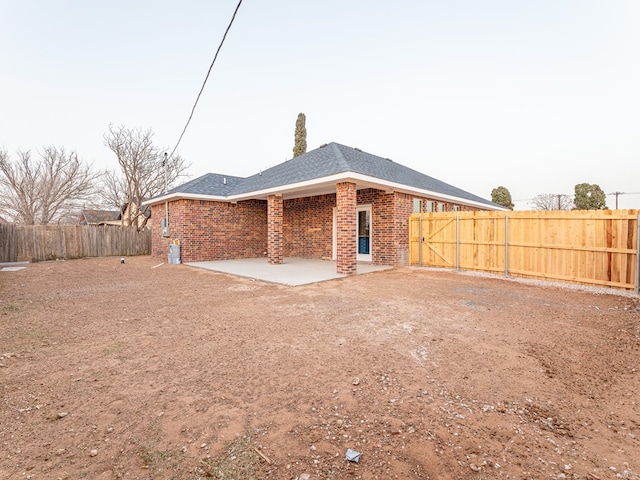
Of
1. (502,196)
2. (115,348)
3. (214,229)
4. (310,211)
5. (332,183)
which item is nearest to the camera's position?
(115,348)

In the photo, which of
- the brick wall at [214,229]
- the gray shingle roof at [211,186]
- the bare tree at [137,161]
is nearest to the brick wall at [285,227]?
the brick wall at [214,229]

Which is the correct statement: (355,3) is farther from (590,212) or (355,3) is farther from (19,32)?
(19,32)

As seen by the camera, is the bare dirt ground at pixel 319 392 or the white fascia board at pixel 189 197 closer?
the bare dirt ground at pixel 319 392

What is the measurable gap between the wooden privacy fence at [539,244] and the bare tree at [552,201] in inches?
1625

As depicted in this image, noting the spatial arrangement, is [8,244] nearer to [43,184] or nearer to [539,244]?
[43,184]

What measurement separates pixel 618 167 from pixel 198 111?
2438 cm

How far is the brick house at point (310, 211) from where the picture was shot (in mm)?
9359

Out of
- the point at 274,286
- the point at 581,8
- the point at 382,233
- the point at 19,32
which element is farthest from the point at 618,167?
the point at 19,32

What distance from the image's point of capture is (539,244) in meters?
8.12

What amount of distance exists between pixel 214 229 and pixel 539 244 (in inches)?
498

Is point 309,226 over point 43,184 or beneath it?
beneath

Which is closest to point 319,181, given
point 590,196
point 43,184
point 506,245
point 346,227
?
point 346,227

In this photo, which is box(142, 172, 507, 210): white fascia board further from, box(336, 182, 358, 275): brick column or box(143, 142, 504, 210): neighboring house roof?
box(336, 182, 358, 275): brick column

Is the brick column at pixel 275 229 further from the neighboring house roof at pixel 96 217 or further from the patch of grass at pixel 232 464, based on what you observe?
the neighboring house roof at pixel 96 217
